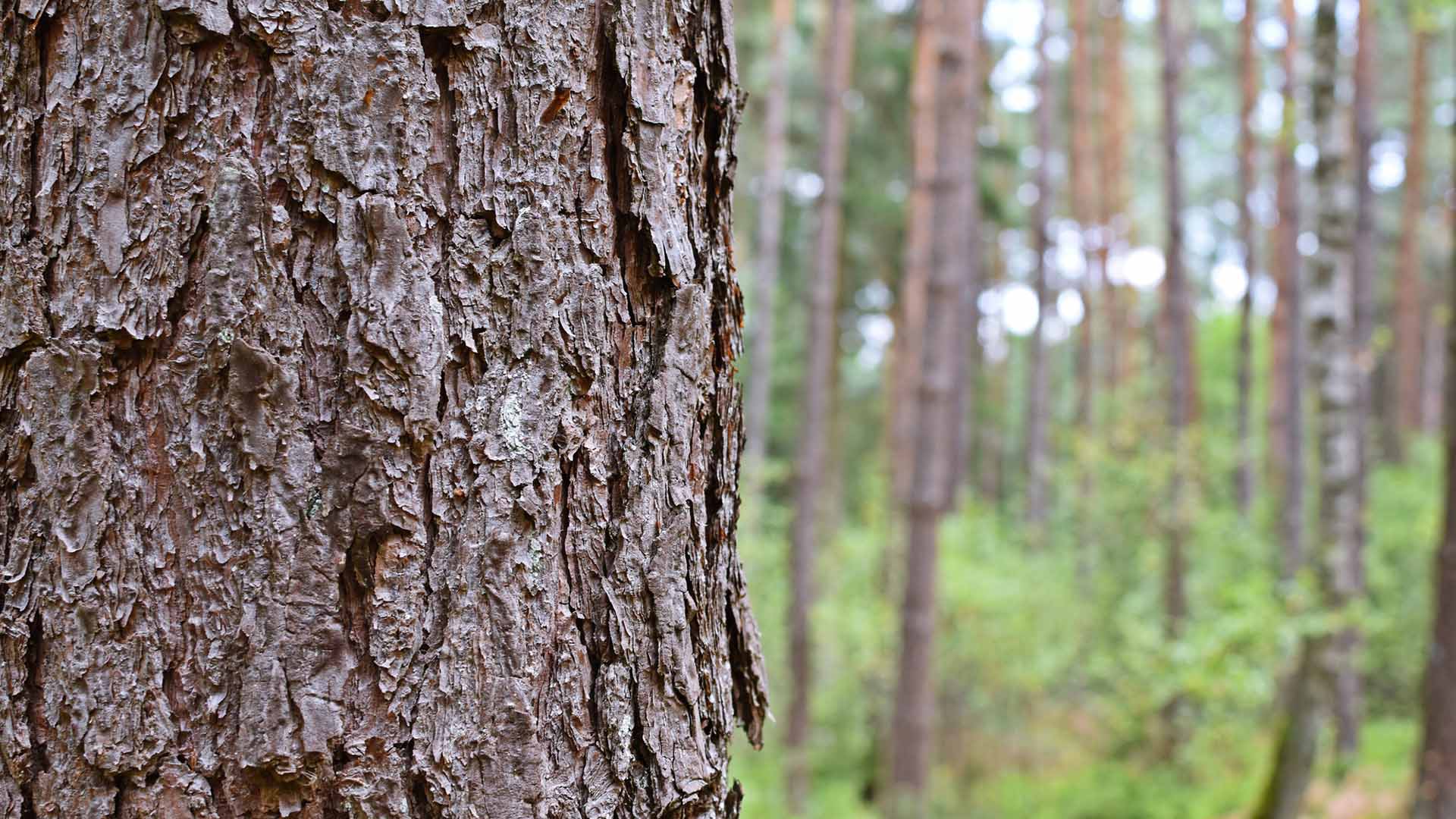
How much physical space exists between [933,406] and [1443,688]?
309cm

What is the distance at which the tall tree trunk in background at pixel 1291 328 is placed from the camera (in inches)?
387

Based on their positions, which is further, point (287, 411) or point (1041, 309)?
point (1041, 309)

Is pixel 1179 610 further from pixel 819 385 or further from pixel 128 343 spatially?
pixel 128 343

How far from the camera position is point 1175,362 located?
1068 cm

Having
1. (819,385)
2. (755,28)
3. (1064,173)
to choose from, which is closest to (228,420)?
(819,385)

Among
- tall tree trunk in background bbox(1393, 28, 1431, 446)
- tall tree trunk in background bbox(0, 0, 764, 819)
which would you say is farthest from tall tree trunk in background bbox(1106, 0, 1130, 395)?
tall tree trunk in background bbox(0, 0, 764, 819)

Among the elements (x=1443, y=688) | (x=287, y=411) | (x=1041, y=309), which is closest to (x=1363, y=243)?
(x=1041, y=309)

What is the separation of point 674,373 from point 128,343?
1.42 feet

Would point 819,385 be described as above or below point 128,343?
above

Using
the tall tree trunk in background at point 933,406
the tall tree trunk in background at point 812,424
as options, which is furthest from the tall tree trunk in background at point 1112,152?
the tall tree trunk in background at point 933,406

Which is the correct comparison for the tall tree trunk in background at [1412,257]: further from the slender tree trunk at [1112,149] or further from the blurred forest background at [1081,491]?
the slender tree trunk at [1112,149]

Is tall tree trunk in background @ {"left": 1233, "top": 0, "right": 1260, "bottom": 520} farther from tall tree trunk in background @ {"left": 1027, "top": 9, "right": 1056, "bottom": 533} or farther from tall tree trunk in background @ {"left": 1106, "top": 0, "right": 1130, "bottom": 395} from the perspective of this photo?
tall tree trunk in background @ {"left": 1106, "top": 0, "right": 1130, "bottom": 395}

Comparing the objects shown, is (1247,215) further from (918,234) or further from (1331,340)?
(1331,340)

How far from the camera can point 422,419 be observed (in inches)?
34.9
